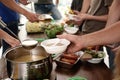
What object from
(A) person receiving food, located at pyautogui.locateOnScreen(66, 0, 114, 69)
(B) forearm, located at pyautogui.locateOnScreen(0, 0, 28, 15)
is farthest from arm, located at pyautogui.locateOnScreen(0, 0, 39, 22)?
(A) person receiving food, located at pyautogui.locateOnScreen(66, 0, 114, 69)

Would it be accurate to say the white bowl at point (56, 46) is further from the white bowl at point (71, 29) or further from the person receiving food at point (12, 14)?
the person receiving food at point (12, 14)

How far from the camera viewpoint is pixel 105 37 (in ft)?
5.05

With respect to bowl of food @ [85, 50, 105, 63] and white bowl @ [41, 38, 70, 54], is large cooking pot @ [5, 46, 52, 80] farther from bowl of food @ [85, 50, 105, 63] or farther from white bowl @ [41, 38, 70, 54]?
bowl of food @ [85, 50, 105, 63]

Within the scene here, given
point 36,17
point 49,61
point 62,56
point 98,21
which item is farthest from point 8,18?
point 49,61

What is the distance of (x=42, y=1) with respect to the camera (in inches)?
149

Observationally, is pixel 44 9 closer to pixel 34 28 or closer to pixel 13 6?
pixel 13 6

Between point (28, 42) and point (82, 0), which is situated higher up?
point (82, 0)

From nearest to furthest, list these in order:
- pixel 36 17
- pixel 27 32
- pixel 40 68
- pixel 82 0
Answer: pixel 40 68 < pixel 27 32 < pixel 36 17 < pixel 82 0

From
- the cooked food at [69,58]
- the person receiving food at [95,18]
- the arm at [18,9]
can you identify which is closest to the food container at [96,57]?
the cooked food at [69,58]

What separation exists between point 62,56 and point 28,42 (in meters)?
0.28

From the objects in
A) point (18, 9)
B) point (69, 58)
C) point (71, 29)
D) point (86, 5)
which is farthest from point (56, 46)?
point (86, 5)

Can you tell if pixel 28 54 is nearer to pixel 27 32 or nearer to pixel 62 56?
→ pixel 62 56

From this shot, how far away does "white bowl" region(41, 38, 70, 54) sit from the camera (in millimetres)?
1398

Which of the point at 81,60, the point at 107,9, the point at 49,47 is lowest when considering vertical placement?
the point at 81,60
